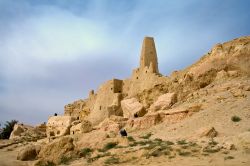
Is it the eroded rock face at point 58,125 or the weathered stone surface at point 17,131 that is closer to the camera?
the eroded rock face at point 58,125

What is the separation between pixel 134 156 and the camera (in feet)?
40.4

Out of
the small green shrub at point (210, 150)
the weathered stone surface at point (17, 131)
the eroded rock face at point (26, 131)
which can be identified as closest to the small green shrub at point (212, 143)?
the small green shrub at point (210, 150)

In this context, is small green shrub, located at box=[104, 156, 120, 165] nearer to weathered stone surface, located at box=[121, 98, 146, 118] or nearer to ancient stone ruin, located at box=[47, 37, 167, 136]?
weathered stone surface, located at box=[121, 98, 146, 118]

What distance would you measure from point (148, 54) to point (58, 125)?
10.4 metres

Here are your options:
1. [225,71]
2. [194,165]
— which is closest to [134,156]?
[194,165]

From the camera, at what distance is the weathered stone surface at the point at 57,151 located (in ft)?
50.4

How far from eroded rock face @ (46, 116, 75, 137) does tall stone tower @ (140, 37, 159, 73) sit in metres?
8.18

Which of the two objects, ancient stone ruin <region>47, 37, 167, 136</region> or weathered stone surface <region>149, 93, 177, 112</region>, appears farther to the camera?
ancient stone ruin <region>47, 37, 167, 136</region>

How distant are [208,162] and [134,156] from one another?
2.99 metres

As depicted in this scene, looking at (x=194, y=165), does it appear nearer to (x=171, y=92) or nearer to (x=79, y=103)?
(x=171, y=92)

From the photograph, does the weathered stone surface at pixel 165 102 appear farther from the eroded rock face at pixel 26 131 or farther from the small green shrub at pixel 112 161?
the eroded rock face at pixel 26 131

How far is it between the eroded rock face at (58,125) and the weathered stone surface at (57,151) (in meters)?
12.1

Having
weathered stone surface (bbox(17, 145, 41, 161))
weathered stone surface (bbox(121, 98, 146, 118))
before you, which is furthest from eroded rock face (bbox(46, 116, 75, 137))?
weathered stone surface (bbox(17, 145, 41, 161))

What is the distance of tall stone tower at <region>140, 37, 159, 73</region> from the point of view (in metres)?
30.4
